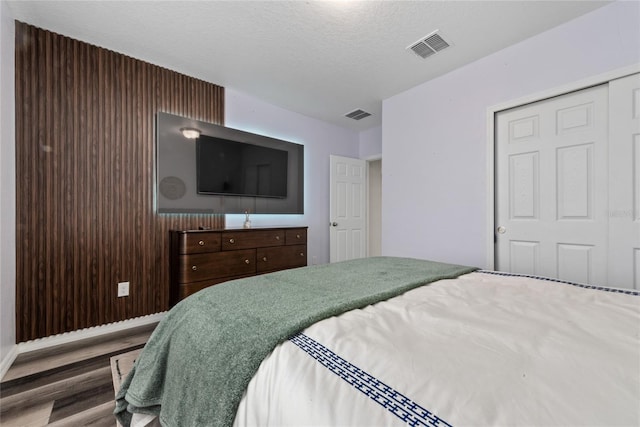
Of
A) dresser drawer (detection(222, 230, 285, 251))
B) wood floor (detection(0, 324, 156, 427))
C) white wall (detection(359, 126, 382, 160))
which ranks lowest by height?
wood floor (detection(0, 324, 156, 427))

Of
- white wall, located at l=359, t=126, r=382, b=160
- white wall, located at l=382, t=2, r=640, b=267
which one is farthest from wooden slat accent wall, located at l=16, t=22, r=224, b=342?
white wall, located at l=359, t=126, r=382, b=160

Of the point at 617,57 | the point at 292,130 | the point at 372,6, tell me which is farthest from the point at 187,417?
the point at 292,130

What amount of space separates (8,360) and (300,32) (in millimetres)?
3271

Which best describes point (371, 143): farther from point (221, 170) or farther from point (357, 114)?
point (221, 170)

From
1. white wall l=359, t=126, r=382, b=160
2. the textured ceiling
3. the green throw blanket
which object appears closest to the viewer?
the green throw blanket

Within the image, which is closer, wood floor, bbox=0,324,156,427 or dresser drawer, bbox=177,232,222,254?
wood floor, bbox=0,324,156,427

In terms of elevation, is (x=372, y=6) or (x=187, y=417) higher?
(x=372, y=6)

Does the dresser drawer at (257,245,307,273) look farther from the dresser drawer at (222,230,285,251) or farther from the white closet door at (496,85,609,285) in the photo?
the white closet door at (496,85,609,285)

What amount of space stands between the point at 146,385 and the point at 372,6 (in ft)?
8.56

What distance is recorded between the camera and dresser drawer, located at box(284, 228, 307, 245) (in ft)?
11.1

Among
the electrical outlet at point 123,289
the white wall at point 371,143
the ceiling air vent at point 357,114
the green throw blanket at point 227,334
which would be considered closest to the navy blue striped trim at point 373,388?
the green throw blanket at point 227,334

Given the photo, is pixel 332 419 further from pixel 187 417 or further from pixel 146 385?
pixel 146 385

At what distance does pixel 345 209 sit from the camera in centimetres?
451

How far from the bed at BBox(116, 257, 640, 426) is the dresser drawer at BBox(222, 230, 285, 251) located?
1659 millimetres
